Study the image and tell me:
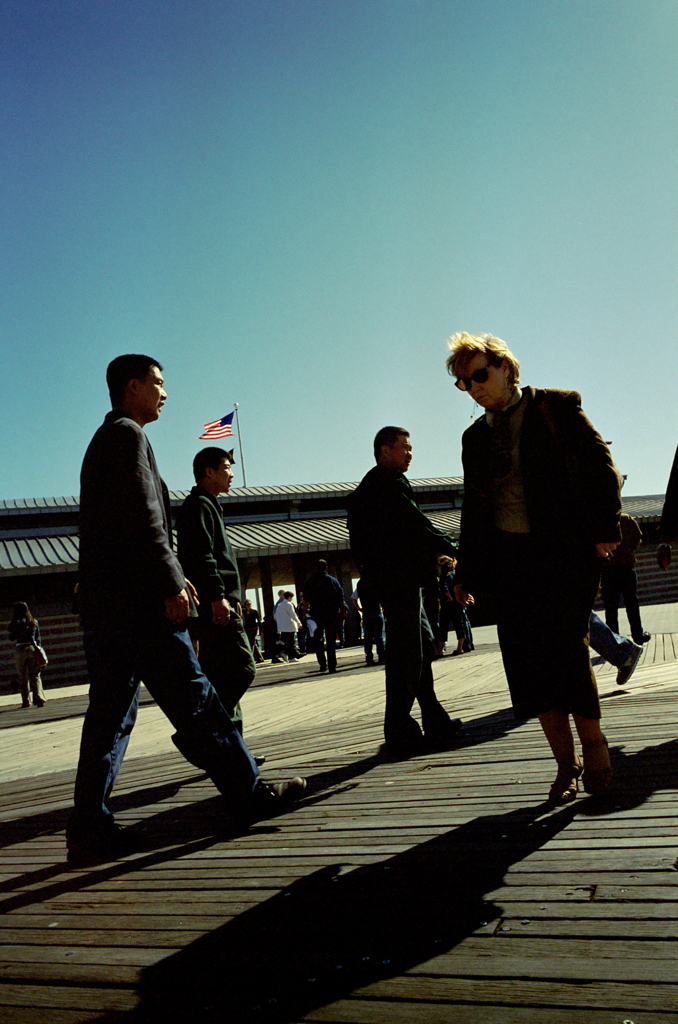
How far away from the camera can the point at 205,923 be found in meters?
2.23

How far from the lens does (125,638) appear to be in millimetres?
3131

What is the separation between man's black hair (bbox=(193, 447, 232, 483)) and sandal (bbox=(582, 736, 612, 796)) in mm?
2569

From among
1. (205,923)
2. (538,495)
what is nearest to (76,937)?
(205,923)

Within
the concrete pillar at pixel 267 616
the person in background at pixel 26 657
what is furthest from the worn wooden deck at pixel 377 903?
the concrete pillar at pixel 267 616

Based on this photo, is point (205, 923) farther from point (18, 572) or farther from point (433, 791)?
point (18, 572)

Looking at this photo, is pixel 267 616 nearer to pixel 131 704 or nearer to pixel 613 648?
pixel 613 648

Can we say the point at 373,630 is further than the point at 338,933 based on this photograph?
Yes

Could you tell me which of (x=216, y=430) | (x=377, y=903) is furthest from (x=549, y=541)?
(x=216, y=430)

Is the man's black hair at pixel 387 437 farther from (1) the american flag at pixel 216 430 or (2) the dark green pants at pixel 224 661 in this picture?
(1) the american flag at pixel 216 430

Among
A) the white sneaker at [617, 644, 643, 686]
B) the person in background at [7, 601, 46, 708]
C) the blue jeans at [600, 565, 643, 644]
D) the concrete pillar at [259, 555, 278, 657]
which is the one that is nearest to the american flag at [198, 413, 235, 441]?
the concrete pillar at [259, 555, 278, 657]

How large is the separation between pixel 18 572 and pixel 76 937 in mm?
19628

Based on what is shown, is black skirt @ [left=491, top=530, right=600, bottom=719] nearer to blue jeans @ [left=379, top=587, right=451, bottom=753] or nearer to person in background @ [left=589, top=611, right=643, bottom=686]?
blue jeans @ [left=379, top=587, right=451, bottom=753]

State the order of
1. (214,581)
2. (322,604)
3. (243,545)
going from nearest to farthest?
1. (214,581)
2. (322,604)
3. (243,545)

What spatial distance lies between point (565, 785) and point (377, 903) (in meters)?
1.08
